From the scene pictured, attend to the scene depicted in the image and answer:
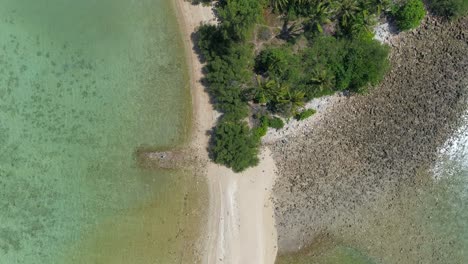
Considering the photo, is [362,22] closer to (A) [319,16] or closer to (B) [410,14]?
(A) [319,16]

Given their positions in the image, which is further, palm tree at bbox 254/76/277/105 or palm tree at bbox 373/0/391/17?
palm tree at bbox 373/0/391/17

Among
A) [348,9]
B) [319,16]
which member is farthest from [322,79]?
[348,9]

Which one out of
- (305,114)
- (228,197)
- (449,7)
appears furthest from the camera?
(228,197)

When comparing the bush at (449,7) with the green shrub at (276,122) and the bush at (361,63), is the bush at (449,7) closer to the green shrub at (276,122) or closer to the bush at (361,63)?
the bush at (361,63)

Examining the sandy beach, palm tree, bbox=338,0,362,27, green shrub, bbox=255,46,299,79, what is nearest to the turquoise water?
the sandy beach

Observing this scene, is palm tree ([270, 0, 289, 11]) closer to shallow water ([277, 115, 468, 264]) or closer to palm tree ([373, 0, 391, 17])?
palm tree ([373, 0, 391, 17])

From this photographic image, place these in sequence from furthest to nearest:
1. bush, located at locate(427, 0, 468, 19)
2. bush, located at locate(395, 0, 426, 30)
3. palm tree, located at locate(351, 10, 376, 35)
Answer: bush, located at locate(427, 0, 468, 19)
bush, located at locate(395, 0, 426, 30)
palm tree, located at locate(351, 10, 376, 35)
